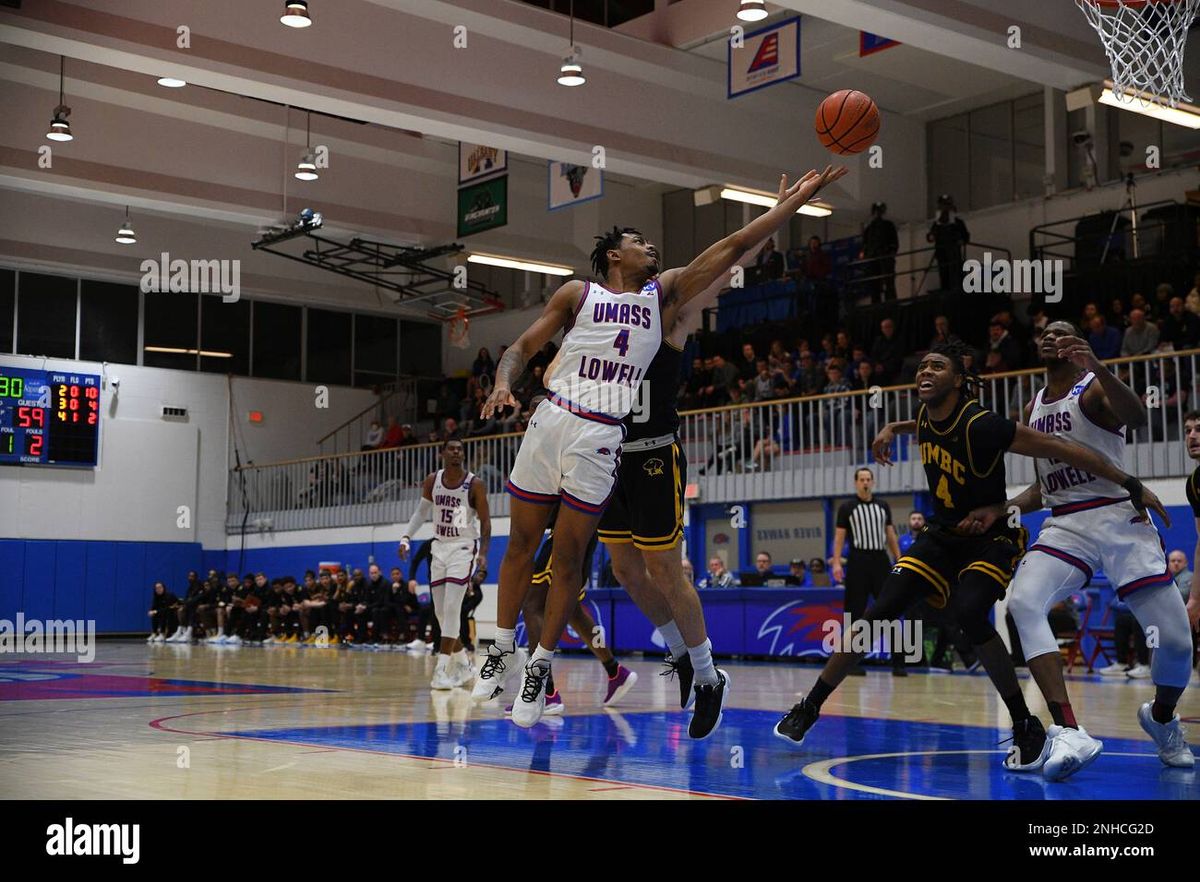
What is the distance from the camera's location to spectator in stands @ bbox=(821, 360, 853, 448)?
19.7 metres

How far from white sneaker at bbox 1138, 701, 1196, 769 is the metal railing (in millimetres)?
8246

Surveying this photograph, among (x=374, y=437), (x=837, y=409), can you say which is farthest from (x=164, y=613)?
(x=837, y=409)

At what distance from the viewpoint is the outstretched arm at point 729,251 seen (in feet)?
20.4

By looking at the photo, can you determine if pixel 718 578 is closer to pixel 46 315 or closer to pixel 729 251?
pixel 729 251

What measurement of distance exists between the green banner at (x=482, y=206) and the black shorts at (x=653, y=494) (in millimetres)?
15969

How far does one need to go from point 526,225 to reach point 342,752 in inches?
894

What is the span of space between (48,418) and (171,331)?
4.17 m

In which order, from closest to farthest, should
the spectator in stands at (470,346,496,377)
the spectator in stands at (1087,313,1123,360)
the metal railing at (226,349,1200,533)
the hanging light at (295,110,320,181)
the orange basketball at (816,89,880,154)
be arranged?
the orange basketball at (816,89,880,154)
the metal railing at (226,349,1200,533)
the spectator in stands at (1087,313,1123,360)
the hanging light at (295,110,320,181)
the spectator in stands at (470,346,496,377)

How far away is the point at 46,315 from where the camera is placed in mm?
29484

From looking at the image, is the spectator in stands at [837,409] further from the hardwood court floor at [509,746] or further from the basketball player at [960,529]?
the basketball player at [960,529]

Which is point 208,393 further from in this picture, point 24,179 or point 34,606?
point 24,179

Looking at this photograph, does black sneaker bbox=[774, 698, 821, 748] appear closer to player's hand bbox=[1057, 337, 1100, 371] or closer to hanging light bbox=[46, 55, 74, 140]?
player's hand bbox=[1057, 337, 1100, 371]
